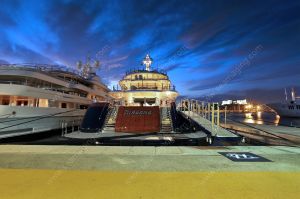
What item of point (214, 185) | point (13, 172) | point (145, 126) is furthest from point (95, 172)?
point (145, 126)

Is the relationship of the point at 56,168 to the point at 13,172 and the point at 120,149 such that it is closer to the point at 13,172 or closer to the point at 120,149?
the point at 13,172

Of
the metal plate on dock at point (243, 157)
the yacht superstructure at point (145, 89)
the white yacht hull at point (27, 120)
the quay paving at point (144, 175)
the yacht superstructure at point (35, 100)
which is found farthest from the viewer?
the yacht superstructure at point (145, 89)

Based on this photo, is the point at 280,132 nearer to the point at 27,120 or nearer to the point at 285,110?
the point at 27,120

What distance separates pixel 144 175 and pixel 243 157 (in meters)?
3.29

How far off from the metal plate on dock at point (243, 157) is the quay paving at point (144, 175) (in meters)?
0.24

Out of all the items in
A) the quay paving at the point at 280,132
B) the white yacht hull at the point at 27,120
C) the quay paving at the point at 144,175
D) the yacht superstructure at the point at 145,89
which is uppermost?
the yacht superstructure at the point at 145,89

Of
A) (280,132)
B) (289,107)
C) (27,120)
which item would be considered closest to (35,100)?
(27,120)

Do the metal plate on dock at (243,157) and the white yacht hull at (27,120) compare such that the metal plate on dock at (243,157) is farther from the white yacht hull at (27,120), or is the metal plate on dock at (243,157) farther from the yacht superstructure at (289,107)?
the yacht superstructure at (289,107)

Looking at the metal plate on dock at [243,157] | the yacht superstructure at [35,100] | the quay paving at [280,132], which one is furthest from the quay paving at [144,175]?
the yacht superstructure at [35,100]

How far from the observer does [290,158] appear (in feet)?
21.0

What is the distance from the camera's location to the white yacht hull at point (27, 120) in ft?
55.1

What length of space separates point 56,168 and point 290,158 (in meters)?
6.31

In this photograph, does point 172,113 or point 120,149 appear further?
point 172,113

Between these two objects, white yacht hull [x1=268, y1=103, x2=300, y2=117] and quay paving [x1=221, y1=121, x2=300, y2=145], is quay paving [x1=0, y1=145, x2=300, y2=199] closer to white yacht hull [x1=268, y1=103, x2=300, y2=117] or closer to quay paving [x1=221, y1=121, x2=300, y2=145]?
quay paving [x1=221, y1=121, x2=300, y2=145]
